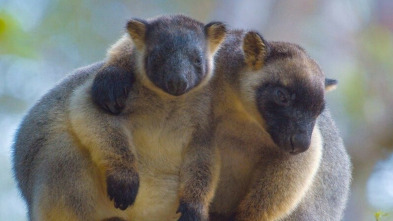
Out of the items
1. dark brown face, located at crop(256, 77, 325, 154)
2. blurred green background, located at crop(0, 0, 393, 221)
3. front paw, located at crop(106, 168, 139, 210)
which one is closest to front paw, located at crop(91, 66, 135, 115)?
front paw, located at crop(106, 168, 139, 210)

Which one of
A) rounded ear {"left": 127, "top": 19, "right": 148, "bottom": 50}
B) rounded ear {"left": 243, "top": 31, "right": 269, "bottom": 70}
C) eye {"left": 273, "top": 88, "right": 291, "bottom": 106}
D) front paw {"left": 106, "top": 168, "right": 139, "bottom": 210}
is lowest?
front paw {"left": 106, "top": 168, "right": 139, "bottom": 210}

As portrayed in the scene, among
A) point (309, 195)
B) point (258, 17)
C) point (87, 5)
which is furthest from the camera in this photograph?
point (87, 5)

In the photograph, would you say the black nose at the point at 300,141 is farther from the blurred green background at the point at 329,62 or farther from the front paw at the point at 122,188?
the blurred green background at the point at 329,62

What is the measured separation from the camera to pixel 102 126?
25.7ft

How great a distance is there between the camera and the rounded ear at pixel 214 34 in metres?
8.39

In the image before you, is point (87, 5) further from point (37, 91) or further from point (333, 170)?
point (333, 170)

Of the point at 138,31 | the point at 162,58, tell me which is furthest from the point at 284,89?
the point at 138,31

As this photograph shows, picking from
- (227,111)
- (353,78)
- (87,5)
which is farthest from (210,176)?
(87,5)

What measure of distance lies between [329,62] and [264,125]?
9.22 m

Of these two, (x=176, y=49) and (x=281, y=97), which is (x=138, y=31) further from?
(x=281, y=97)

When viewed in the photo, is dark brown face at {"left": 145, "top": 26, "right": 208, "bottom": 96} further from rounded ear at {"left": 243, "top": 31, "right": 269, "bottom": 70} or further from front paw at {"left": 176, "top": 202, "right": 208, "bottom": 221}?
front paw at {"left": 176, "top": 202, "right": 208, "bottom": 221}

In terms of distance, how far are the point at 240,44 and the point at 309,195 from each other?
1.89 meters

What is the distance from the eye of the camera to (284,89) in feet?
25.6

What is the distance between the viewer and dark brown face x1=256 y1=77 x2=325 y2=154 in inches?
294
